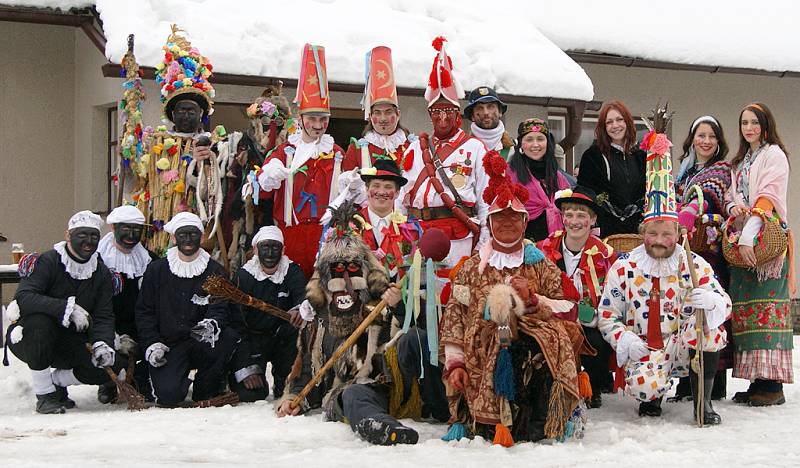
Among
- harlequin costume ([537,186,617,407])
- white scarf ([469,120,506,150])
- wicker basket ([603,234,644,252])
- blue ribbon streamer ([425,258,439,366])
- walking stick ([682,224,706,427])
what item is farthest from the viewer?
white scarf ([469,120,506,150])

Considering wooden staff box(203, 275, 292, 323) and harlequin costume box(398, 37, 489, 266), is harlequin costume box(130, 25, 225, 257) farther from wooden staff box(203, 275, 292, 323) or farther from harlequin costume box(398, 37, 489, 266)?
harlequin costume box(398, 37, 489, 266)

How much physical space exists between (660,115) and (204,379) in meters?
3.35

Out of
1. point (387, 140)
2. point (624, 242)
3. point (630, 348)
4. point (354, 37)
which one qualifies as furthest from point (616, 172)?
point (354, 37)

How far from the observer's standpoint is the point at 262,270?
282 inches

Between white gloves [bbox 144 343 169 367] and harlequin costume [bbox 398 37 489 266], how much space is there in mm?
1790

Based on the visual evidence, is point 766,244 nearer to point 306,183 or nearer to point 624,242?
point 624,242

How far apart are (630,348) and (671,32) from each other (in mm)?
8909

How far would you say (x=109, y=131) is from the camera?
38.5 feet

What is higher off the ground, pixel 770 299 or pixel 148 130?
pixel 148 130

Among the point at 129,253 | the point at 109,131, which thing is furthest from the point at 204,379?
the point at 109,131

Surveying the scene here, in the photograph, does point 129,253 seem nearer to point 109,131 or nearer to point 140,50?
point 140,50

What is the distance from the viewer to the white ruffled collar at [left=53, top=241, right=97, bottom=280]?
22.3 ft

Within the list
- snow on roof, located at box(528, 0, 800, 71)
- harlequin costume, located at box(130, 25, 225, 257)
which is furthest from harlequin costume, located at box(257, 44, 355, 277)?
snow on roof, located at box(528, 0, 800, 71)

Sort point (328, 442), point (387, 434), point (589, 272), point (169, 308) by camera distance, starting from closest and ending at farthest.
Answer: point (387, 434) < point (328, 442) < point (589, 272) < point (169, 308)
